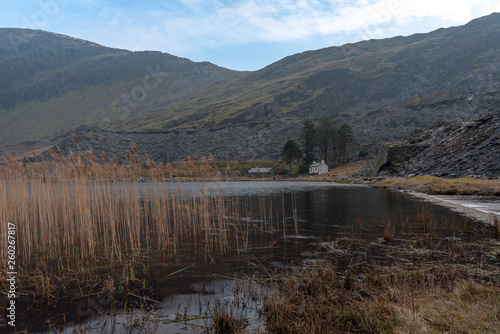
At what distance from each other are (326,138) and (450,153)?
6739 centimetres

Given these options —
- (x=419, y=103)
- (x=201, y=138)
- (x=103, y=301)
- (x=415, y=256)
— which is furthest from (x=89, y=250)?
(x=419, y=103)

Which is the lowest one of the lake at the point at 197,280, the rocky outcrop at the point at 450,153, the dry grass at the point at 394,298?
the lake at the point at 197,280

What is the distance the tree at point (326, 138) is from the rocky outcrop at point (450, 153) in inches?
1561

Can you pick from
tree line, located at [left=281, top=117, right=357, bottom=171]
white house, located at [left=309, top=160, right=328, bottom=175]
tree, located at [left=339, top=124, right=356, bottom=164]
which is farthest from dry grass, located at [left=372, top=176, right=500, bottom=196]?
tree, located at [left=339, top=124, right=356, bottom=164]

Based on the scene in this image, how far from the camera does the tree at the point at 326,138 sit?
114450mm

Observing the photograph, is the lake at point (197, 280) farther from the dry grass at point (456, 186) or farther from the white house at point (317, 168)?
the white house at point (317, 168)

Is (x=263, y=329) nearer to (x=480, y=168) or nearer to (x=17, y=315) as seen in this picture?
(x=17, y=315)

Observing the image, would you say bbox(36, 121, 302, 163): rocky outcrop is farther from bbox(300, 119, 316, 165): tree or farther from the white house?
the white house

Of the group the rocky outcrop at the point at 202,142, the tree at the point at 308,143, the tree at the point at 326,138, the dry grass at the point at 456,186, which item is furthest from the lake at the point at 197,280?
the rocky outcrop at the point at 202,142

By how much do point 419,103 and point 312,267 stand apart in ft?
528

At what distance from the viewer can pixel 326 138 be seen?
116 m

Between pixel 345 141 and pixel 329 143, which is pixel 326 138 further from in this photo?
pixel 345 141

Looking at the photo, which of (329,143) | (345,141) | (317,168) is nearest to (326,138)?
(329,143)

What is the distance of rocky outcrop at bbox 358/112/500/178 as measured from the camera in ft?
135
